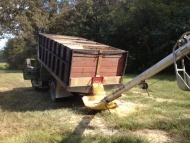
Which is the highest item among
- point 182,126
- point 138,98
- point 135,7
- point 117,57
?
point 135,7

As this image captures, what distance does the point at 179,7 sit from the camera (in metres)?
17.7

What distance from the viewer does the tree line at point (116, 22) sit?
57.5 ft

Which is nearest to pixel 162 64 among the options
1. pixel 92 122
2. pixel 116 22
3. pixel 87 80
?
pixel 92 122

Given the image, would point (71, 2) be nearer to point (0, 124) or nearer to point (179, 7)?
point (179, 7)

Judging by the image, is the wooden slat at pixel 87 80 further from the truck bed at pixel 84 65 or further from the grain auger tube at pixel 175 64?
the grain auger tube at pixel 175 64

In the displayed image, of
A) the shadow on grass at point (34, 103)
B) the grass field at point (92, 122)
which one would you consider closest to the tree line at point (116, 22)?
the grass field at point (92, 122)

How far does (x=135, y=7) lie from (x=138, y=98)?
535 inches

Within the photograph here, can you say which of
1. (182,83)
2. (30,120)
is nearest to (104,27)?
(30,120)

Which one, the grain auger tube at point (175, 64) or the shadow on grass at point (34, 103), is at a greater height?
the grain auger tube at point (175, 64)

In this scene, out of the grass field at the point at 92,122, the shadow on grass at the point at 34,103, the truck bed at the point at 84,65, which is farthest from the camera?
the shadow on grass at the point at 34,103

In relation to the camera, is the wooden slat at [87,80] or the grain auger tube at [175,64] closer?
the grain auger tube at [175,64]


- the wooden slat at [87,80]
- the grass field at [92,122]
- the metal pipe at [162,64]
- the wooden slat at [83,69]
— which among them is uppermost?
the metal pipe at [162,64]

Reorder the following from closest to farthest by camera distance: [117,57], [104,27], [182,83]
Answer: [182,83] → [117,57] → [104,27]

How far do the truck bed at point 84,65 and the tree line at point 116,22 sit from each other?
9.99 metres
